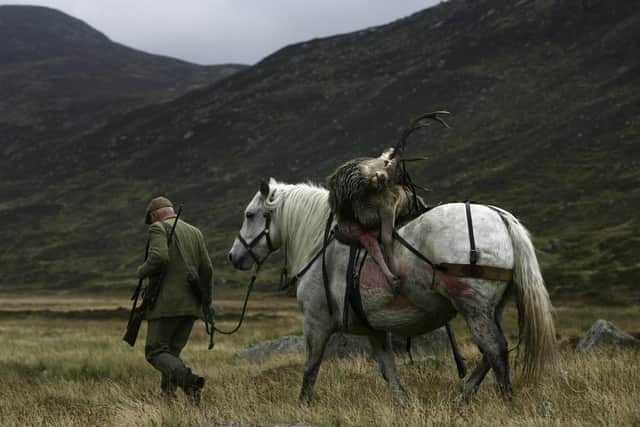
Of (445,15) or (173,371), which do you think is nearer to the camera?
(173,371)

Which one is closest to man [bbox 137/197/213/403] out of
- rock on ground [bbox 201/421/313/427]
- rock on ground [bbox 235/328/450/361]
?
rock on ground [bbox 201/421/313/427]

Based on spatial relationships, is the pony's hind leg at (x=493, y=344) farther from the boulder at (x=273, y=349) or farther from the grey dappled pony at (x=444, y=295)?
the boulder at (x=273, y=349)

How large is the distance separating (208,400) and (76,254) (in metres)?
84.3

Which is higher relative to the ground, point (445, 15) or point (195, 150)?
point (445, 15)

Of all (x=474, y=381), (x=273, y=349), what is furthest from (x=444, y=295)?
(x=273, y=349)

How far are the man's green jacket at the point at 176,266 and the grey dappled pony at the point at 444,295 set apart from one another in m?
1.47

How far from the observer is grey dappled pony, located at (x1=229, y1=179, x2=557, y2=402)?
7156mm

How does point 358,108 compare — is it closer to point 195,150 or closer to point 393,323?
point 195,150

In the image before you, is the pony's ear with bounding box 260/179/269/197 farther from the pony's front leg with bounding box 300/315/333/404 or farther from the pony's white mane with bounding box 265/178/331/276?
the pony's front leg with bounding box 300/315/333/404

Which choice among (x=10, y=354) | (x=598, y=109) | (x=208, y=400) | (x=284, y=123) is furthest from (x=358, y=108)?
(x=208, y=400)

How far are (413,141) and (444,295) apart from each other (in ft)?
291

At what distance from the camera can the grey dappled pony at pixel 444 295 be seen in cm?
716

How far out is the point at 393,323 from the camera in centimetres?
768

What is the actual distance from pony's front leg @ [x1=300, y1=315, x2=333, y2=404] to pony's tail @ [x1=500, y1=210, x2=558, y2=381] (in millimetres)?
2101
